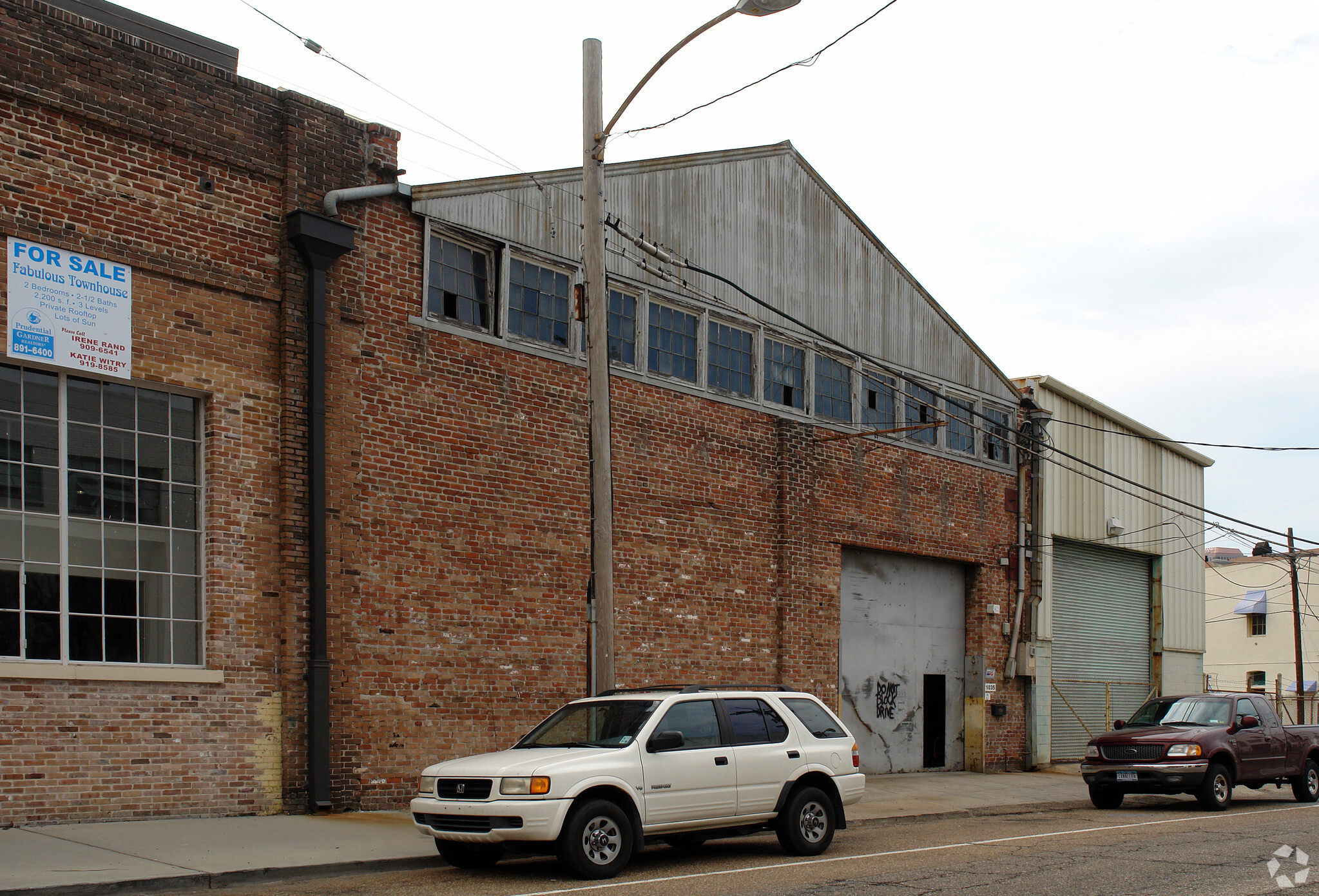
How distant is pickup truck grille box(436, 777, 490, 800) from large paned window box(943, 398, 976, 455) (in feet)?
49.7

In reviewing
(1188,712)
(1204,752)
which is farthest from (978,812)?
(1188,712)

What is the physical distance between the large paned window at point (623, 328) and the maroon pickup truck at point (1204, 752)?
851 cm

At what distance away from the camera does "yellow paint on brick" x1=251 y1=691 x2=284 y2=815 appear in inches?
512

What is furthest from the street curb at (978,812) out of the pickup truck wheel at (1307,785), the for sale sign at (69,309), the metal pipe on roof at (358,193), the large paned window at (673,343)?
the for sale sign at (69,309)

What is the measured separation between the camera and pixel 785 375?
66.8ft

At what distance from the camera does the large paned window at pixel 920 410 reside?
22.7 meters

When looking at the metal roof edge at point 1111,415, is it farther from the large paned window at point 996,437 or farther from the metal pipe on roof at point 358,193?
the metal pipe on roof at point 358,193

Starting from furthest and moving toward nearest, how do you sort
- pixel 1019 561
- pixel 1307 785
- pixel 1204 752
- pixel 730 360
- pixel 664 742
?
pixel 1019 561, pixel 730 360, pixel 1307 785, pixel 1204 752, pixel 664 742

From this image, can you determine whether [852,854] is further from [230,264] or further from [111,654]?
[230,264]

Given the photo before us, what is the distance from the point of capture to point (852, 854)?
455 inches

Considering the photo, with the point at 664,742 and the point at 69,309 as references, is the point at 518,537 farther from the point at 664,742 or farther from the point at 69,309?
the point at 69,309

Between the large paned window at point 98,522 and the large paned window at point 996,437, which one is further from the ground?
the large paned window at point 996,437

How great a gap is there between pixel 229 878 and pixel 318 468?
5.13 metres

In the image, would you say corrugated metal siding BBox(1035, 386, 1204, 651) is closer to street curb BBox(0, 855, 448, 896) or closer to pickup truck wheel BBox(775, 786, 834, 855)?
pickup truck wheel BBox(775, 786, 834, 855)
